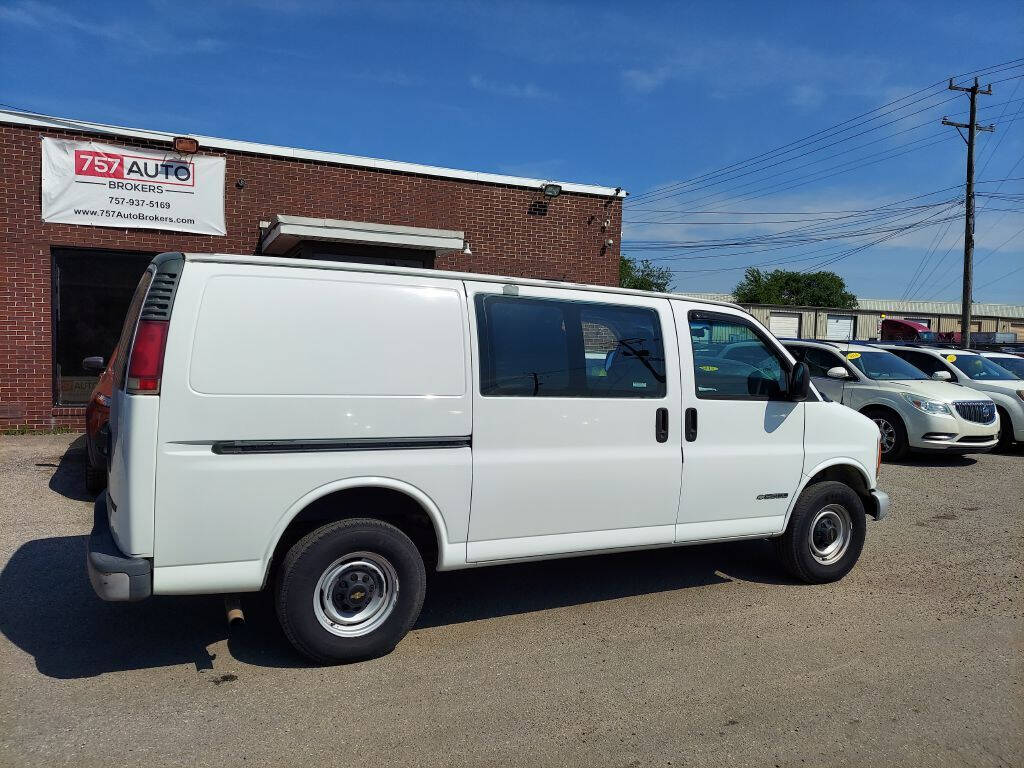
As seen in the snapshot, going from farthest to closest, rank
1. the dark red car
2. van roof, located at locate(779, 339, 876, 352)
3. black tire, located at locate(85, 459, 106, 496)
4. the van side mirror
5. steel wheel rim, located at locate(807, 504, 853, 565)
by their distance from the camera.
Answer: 1. van roof, located at locate(779, 339, 876, 352)
2. black tire, located at locate(85, 459, 106, 496)
3. the dark red car
4. steel wheel rim, located at locate(807, 504, 853, 565)
5. the van side mirror

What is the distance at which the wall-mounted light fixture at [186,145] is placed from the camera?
1181 centimetres

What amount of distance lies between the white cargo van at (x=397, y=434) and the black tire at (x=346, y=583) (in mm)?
11

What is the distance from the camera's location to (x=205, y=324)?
3.86 m

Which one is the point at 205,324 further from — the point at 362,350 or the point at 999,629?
the point at 999,629

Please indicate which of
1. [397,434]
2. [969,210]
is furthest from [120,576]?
[969,210]

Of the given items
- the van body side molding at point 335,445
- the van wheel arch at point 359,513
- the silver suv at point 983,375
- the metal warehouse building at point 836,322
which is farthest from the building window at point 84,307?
the metal warehouse building at point 836,322

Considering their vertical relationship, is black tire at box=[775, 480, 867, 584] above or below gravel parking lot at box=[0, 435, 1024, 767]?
above

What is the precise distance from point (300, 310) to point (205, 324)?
1.51ft

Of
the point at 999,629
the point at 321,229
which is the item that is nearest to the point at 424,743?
the point at 999,629

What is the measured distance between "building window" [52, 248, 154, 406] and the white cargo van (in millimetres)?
8208

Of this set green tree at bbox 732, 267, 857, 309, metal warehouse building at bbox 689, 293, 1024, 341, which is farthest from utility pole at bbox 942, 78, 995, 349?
green tree at bbox 732, 267, 857, 309

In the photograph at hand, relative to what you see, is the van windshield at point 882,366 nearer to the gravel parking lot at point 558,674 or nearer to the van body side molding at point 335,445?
the gravel parking lot at point 558,674

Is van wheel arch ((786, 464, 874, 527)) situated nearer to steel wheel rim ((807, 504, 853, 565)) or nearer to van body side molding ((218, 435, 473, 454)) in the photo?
steel wheel rim ((807, 504, 853, 565))

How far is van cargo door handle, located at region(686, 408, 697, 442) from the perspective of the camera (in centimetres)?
513
